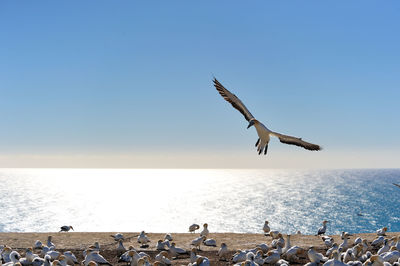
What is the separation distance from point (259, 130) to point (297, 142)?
4.11ft

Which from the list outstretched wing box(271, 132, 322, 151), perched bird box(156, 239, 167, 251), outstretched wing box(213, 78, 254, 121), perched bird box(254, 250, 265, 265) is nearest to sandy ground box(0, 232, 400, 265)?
perched bird box(156, 239, 167, 251)

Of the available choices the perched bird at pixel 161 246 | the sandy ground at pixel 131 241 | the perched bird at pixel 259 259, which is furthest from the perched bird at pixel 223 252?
the perched bird at pixel 161 246

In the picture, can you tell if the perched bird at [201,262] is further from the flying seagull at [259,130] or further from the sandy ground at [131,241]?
the flying seagull at [259,130]

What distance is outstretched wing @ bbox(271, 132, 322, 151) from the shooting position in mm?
12602

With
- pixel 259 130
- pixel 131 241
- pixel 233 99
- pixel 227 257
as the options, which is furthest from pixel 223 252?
pixel 233 99

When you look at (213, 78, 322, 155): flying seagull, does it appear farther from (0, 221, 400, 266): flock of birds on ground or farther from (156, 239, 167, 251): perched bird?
(156, 239, 167, 251): perched bird

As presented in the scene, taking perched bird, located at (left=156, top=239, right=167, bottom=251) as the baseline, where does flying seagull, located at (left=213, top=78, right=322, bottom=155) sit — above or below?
above

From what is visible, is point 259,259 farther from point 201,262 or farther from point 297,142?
point 297,142

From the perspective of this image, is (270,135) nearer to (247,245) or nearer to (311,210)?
(247,245)

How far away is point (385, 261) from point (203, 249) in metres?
6.60

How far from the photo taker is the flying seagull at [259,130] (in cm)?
1255

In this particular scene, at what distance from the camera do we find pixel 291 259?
14.0 metres

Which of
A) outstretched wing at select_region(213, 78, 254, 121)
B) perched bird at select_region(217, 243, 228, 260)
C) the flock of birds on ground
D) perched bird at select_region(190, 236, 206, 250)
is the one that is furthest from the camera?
perched bird at select_region(190, 236, 206, 250)

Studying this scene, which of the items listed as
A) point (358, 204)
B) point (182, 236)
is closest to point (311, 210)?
point (358, 204)
